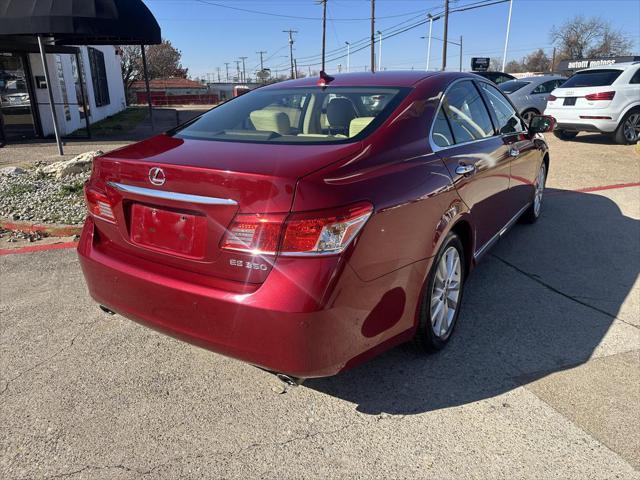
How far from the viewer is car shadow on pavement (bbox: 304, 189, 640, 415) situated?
2.83 m

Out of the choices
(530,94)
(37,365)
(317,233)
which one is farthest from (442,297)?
(530,94)

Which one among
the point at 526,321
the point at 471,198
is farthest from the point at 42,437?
the point at 526,321

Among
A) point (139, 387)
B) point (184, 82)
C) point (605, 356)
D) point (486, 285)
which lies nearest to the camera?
point (139, 387)

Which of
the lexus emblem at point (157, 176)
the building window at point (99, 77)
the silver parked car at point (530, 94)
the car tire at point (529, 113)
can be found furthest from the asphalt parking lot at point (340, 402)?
the building window at point (99, 77)

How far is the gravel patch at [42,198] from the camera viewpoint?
5816mm

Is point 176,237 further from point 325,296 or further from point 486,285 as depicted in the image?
point 486,285

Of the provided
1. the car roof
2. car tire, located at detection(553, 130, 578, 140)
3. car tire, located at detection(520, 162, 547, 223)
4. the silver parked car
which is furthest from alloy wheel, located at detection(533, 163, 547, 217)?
the silver parked car

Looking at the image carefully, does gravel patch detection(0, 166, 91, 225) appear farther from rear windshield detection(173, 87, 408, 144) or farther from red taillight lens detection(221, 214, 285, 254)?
red taillight lens detection(221, 214, 285, 254)

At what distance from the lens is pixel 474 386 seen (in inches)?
112

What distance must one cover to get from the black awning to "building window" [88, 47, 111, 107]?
7706mm

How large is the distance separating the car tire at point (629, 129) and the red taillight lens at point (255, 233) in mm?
11758

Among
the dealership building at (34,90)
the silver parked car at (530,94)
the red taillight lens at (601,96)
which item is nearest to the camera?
the red taillight lens at (601,96)

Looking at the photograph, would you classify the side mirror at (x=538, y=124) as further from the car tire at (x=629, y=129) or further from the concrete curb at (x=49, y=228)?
the car tire at (x=629, y=129)

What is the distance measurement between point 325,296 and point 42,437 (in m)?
1.58
